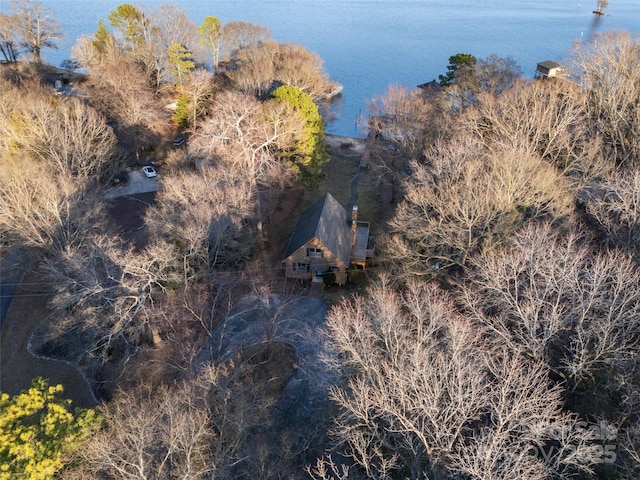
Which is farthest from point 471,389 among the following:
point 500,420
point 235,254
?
point 235,254

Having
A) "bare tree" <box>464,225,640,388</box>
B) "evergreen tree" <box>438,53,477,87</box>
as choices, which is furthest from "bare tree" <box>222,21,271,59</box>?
"bare tree" <box>464,225,640,388</box>

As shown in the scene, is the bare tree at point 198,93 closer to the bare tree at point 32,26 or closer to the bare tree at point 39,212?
the bare tree at point 39,212

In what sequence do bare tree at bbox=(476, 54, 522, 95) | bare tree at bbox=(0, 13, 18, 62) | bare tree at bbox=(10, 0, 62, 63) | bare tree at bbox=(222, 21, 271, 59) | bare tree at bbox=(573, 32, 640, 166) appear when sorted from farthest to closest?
bare tree at bbox=(10, 0, 62, 63)
bare tree at bbox=(222, 21, 271, 59)
bare tree at bbox=(0, 13, 18, 62)
bare tree at bbox=(476, 54, 522, 95)
bare tree at bbox=(573, 32, 640, 166)

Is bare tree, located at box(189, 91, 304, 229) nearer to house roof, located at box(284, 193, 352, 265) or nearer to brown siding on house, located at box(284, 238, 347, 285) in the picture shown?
house roof, located at box(284, 193, 352, 265)

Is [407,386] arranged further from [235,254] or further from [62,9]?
[62,9]

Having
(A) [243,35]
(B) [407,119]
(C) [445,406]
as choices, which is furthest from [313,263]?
(A) [243,35]

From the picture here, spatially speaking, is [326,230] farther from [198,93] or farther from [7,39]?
[7,39]
